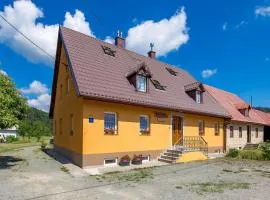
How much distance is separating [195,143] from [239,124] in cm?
1071

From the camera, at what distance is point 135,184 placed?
1188 centimetres

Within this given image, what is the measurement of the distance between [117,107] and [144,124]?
8.73ft

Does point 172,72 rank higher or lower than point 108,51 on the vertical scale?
lower

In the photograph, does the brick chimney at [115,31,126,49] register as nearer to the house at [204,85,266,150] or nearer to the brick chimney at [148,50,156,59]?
the brick chimney at [148,50,156,59]

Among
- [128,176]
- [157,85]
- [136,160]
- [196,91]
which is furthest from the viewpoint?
[196,91]

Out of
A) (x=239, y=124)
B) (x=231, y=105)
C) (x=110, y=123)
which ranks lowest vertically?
(x=239, y=124)

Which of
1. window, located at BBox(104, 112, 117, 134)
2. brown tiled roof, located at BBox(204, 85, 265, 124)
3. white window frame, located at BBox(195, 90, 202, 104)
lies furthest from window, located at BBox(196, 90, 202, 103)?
window, located at BBox(104, 112, 117, 134)

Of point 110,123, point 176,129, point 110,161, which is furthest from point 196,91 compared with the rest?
point 110,161

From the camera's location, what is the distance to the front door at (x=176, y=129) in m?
21.2

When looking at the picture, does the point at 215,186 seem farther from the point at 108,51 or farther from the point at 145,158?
the point at 108,51

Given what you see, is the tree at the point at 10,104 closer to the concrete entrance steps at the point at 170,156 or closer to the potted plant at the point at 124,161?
the potted plant at the point at 124,161

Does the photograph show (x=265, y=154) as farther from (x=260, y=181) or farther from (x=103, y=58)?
(x=103, y=58)

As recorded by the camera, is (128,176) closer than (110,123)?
Yes

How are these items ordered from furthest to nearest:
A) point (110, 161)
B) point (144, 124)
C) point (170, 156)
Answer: point (170, 156), point (144, 124), point (110, 161)
